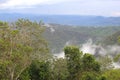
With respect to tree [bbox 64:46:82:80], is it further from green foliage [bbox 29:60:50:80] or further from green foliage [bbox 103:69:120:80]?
green foliage [bbox 103:69:120:80]

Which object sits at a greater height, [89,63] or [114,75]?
[89,63]

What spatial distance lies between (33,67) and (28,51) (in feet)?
38.9

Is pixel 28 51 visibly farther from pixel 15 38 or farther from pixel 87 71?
pixel 87 71

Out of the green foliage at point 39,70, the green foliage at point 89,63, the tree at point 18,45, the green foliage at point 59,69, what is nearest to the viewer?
the tree at point 18,45

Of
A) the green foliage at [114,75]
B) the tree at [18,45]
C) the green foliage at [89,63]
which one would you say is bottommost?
the green foliage at [114,75]

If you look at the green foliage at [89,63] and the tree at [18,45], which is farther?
the green foliage at [89,63]

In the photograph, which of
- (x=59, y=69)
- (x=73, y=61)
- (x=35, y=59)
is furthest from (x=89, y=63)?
(x=35, y=59)

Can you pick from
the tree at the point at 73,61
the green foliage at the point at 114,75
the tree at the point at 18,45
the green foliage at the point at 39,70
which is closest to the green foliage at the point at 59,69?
the tree at the point at 73,61

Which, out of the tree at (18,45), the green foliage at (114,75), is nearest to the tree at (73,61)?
the green foliage at (114,75)

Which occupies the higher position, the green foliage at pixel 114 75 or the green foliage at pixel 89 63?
the green foliage at pixel 89 63

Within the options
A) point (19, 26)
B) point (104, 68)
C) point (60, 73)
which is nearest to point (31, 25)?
point (19, 26)

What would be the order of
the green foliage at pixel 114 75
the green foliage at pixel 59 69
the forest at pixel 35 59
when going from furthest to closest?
the green foliage at pixel 59 69 → the green foliage at pixel 114 75 → the forest at pixel 35 59

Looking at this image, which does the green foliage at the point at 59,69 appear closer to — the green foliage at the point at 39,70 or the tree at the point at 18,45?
the green foliage at the point at 39,70

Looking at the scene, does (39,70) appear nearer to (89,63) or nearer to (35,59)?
(35,59)
